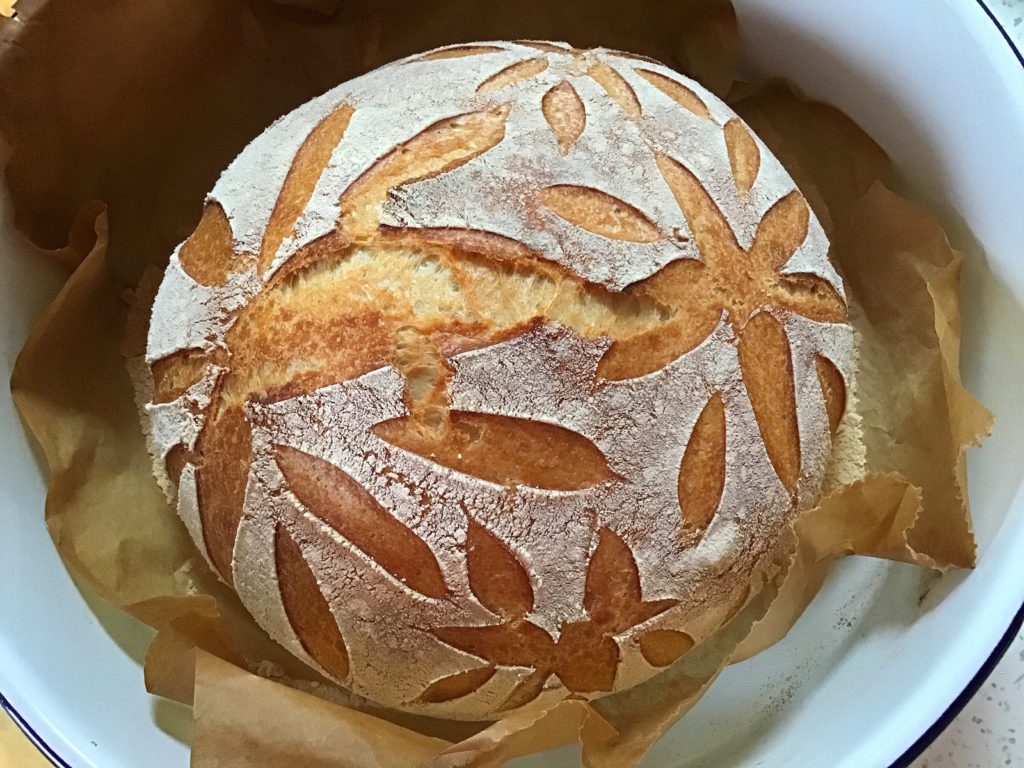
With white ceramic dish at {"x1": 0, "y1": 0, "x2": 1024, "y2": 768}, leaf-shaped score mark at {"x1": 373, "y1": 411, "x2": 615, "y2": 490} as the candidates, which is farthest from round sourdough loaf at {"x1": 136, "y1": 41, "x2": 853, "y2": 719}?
white ceramic dish at {"x1": 0, "y1": 0, "x2": 1024, "y2": 768}

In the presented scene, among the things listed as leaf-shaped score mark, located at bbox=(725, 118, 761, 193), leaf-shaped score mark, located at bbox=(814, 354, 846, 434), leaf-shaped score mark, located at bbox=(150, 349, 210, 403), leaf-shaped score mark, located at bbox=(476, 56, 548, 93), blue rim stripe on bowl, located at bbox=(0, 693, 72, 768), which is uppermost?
leaf-shaped score mark, located at bbox=(725, 118, 761, 193)

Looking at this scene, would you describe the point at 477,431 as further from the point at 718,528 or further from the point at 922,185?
the point at 922,185

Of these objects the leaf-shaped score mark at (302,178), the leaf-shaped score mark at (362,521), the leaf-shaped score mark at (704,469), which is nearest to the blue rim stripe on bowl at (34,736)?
the leaf-shaped score mark at (362,521)

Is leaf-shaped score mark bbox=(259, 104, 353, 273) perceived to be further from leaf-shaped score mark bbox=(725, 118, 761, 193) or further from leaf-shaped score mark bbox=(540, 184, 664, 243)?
leaf-shaped score mark bbox=(725, 118, 761, 193)

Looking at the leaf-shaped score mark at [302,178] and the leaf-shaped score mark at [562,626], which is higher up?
the leaf-shaped score mark at [302,178]

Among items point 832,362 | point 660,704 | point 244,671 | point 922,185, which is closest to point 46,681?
point 244,671

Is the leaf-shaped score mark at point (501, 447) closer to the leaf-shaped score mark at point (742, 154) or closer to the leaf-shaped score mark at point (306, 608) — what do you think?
the leaf-shaped score mark at point (306, 608)
